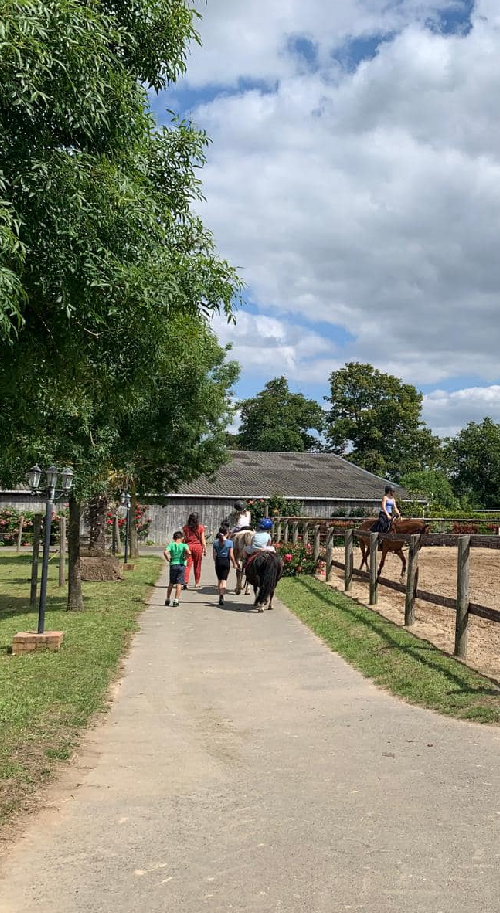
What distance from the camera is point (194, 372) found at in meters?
21.8

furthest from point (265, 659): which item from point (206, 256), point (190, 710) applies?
point (206, 256)

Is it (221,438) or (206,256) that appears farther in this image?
(221,438)

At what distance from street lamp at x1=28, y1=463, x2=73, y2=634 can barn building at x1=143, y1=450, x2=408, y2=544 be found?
28321mm

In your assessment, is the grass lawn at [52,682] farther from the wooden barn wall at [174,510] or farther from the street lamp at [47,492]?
the wooden barn wall at [174,510]

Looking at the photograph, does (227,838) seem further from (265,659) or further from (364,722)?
(265,659)

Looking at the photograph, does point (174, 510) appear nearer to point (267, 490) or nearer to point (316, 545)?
point (267, 490)

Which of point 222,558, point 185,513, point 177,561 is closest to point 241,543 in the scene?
point 222,558

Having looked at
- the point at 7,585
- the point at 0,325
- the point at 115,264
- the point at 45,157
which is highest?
the point at 45,157

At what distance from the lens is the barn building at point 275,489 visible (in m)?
44.8

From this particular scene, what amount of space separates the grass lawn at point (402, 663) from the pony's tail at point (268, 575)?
24.0 inches

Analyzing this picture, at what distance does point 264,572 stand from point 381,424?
2360 inches

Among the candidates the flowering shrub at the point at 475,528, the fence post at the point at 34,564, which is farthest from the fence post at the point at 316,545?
the flowering shrub at the point at 475,528

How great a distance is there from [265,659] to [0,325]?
19.4ft

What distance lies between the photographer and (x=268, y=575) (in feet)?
46.4
